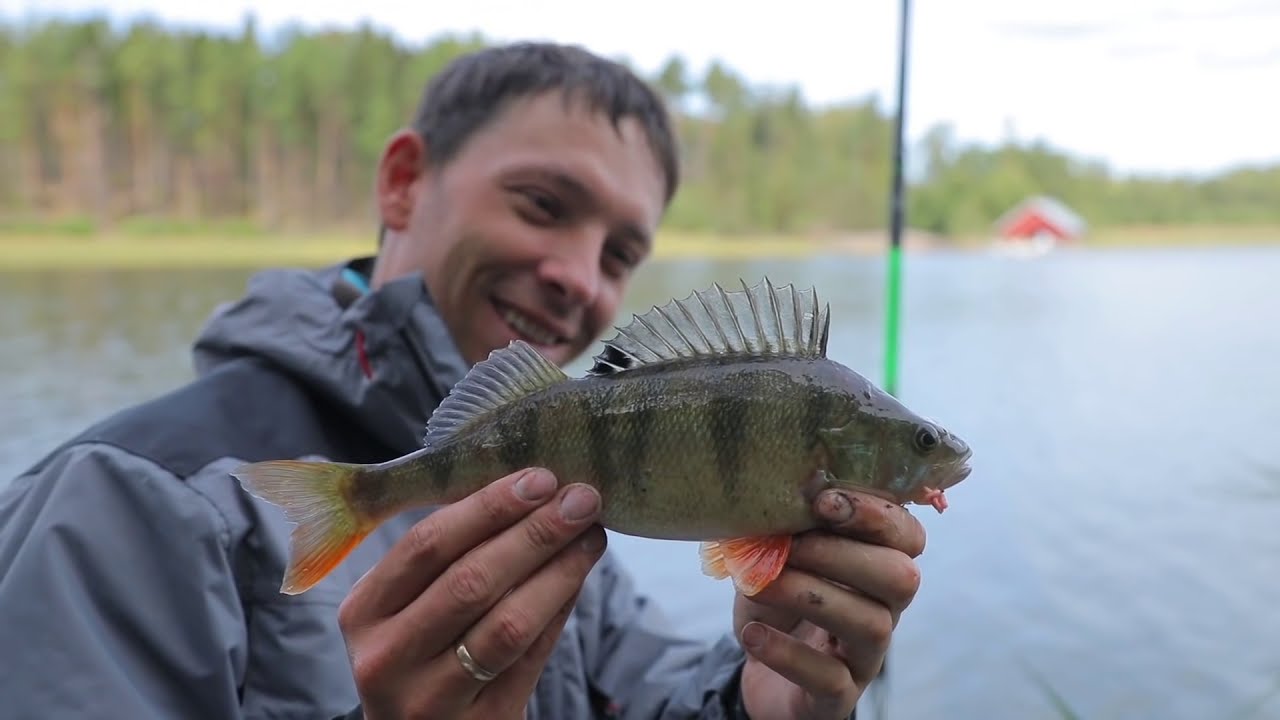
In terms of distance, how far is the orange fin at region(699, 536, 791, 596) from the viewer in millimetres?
1504

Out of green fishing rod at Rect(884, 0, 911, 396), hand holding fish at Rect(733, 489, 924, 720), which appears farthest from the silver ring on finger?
green fishing rod at Rect(884, 0, 911, 396)

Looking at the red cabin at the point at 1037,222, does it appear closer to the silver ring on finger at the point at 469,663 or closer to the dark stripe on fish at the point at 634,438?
the dark stripe on fish at the point at 634,438

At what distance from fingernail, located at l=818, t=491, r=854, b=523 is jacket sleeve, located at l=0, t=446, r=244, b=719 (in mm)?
1200

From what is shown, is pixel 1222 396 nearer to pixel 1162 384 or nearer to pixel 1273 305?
pixel 1162 384

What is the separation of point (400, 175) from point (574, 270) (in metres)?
0.75

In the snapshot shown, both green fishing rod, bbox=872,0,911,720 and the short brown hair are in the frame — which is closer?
the short brown hair

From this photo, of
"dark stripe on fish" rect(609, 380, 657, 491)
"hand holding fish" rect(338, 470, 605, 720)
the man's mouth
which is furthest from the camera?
the man's mouth

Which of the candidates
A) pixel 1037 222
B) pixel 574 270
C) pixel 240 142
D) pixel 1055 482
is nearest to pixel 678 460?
pixel 574 270

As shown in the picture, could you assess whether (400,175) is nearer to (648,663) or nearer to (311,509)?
(311,509)

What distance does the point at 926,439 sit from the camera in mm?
1562

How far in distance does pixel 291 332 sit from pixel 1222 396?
1074 centimetres

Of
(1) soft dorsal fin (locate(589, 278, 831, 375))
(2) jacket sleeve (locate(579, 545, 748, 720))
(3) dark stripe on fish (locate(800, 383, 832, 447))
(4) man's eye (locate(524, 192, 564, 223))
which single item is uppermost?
(4) man's eye (locate(524, 192, 564, 223))

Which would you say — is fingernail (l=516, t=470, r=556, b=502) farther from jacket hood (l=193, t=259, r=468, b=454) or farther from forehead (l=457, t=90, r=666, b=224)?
forehead (l=457, t=90, r=666, b=224)

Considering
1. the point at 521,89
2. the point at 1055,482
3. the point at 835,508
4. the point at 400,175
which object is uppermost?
the point at 521,89
